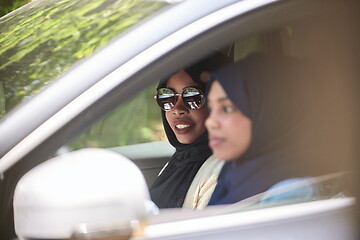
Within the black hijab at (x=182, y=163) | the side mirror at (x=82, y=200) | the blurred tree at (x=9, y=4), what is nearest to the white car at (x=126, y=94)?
the side mirror at (x=82, y=200)

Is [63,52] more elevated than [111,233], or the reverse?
[63,52]

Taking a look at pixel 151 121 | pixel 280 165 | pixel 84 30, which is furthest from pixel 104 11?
pixel 151 121

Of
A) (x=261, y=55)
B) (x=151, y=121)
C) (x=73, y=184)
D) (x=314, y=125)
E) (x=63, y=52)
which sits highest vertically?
(x=63, y=52)

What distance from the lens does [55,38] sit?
2270 millimetres

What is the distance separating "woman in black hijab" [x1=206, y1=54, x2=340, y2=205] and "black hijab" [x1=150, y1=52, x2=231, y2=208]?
0.09 metres

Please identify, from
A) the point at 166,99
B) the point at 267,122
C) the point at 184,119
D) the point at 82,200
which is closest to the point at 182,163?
the point at 184,119

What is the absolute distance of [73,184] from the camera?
1638 mm

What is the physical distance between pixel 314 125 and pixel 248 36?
15.8 inches

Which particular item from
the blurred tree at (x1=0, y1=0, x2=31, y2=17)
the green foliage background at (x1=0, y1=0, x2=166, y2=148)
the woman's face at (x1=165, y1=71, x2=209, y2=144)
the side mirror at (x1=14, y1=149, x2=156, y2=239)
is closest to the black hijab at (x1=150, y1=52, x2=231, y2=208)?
the woman's face at (x1=165, y1=71, x2=209, y2=144)

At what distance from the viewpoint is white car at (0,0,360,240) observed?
1.67 meters

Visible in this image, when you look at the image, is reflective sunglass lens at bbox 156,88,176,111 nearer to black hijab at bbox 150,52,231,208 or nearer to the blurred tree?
black hijab at bbox 150,52,231,208

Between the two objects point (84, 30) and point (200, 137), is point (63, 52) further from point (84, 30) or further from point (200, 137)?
point (200, 137)

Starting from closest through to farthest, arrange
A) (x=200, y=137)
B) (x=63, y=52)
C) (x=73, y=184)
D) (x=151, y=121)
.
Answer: (x=73, y=184) < (x=63, y=52) < (x=200, y=137) < (x=151, y=121)

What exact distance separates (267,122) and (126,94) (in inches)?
23.0
